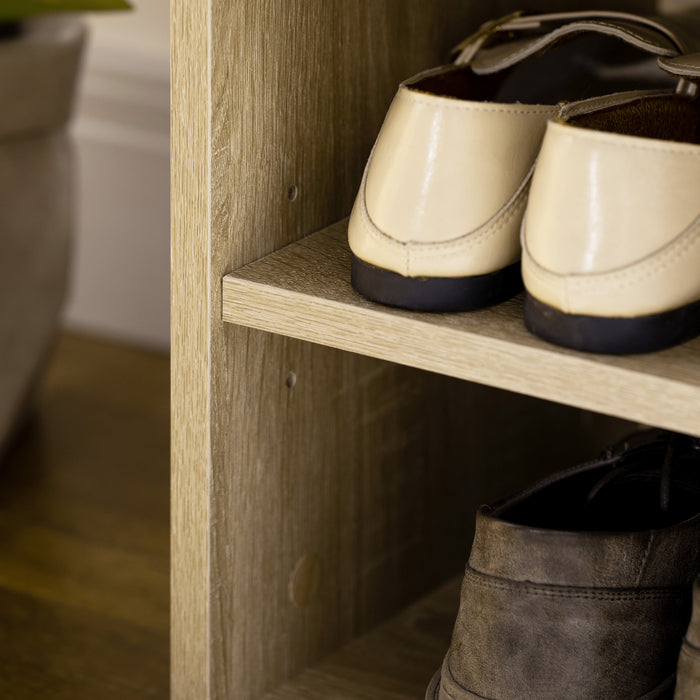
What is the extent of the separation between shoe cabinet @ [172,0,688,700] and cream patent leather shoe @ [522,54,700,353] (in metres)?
0.02

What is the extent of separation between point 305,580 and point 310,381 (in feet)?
0.39

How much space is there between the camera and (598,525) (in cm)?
53

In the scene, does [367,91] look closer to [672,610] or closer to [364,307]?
[364,307]

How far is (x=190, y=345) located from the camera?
1.63 feet

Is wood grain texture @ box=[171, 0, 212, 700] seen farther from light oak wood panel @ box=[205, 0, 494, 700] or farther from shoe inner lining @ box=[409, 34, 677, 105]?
shoe inner lining @ box=[409, 34, 677, 105]

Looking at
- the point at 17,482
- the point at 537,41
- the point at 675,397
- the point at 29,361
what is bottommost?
the point at 17,482

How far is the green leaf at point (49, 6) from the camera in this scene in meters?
0.74

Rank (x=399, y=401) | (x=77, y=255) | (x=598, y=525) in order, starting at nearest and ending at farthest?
(x=598, y=525), (x=399, y=401), (x=77, y=255)

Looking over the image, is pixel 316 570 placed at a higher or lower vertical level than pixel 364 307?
lower

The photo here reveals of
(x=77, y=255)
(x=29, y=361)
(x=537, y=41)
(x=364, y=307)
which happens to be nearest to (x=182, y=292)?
(x=364, y=307)

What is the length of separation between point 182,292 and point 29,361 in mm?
479

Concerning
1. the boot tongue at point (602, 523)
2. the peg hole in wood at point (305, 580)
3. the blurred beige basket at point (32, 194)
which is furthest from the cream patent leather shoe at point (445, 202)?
the blurred beige basket at point (32, 194)

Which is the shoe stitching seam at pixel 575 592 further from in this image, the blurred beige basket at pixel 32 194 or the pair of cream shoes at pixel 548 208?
the blurred beige basket at pixel 32 194

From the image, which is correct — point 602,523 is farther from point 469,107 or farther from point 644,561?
point 469,107
